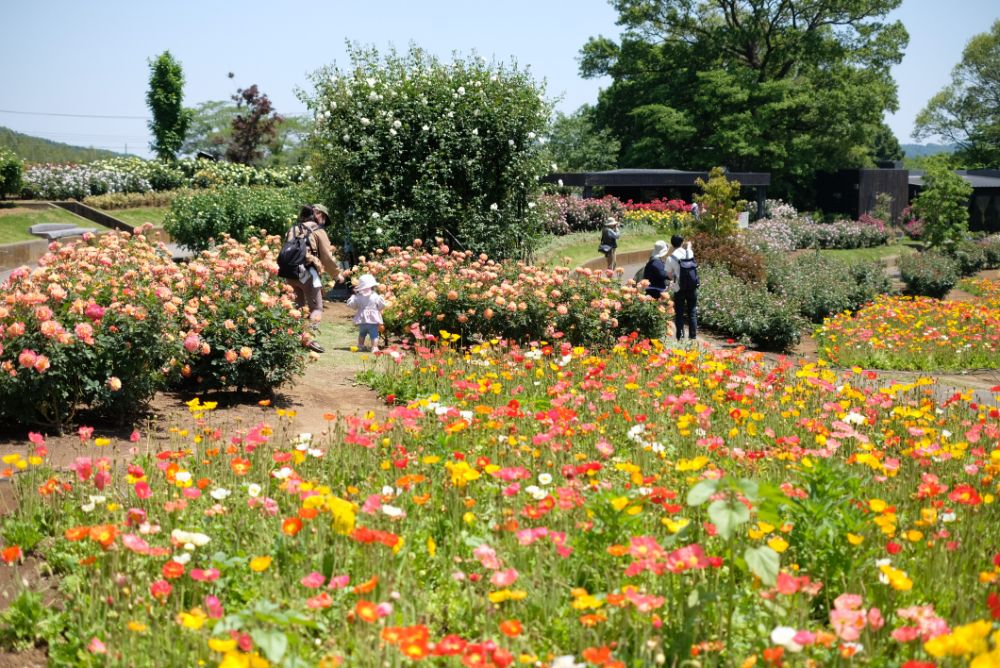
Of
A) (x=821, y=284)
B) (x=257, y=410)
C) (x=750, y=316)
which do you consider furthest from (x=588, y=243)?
(x=257, y=410)

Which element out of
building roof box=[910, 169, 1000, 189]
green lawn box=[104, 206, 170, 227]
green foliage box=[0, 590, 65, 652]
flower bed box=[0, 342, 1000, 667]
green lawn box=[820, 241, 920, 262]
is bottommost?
green foliage box=[0, 590, 65, 652]

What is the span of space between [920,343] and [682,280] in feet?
11.1

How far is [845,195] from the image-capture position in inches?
1852

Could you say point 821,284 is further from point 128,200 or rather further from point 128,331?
point 128,200

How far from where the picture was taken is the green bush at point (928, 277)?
24.9 m

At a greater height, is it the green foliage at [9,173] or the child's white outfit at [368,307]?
the green foliage at [9,173]

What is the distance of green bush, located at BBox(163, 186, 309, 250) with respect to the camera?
16000mm

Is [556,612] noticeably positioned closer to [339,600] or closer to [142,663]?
[339,600]

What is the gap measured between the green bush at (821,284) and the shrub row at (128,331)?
450 inches

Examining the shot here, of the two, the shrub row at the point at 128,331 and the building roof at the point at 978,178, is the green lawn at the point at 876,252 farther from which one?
the shrub row at the point at 128,331

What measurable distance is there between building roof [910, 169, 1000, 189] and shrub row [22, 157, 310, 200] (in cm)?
3315

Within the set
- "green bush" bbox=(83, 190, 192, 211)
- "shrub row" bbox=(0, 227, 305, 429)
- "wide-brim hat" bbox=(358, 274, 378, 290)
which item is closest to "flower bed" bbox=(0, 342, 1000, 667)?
"shrub row" bbox=(0, 227, 305, 429)

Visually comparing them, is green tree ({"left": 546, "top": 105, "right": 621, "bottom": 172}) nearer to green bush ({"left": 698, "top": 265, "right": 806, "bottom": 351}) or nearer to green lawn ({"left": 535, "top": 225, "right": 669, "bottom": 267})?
green lawn ({"left": 535, "top": 225, "right": 669, "bottom": 267})

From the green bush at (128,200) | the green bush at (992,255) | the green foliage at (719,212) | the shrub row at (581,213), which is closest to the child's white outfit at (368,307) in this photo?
the green foliage at (719,212)
